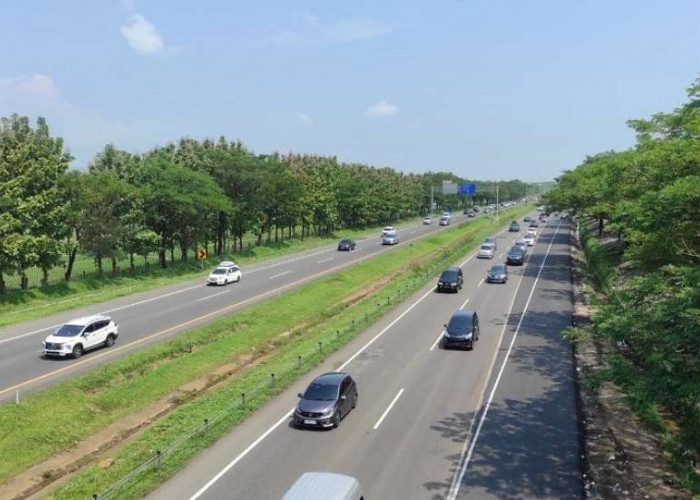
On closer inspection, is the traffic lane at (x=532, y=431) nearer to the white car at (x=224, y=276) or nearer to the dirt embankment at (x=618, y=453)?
the dirt embankment at (x=618, y=453)

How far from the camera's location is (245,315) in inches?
1487

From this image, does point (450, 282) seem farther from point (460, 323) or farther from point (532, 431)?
point (532, 431)

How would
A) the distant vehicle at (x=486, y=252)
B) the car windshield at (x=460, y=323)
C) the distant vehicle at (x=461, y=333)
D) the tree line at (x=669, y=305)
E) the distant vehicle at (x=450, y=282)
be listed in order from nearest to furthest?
1. the tree line at (x=669, y=305)
2. the distant vehicle at (x=461, y=333)
3. the car windshield at (x=460, y=323)
4. the distant vehicle at (x=450, y=282)
5. the distant vehicle at (x=486, y=252)

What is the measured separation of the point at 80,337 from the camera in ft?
94.8

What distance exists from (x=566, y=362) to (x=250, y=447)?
16186 mm

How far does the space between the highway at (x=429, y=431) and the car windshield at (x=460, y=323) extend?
1.22m

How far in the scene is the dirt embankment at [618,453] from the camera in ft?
52.0

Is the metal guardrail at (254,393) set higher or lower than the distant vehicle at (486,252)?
lower

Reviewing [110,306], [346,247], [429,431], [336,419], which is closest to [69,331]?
[110,306]

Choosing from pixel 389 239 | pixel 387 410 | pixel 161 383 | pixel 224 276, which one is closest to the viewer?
pixel 387 410

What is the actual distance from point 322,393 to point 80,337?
14468mm

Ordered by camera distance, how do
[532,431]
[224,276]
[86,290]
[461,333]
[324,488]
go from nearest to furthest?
1. [324,488]
2. [532,431]
3. [461,333]
4. [86,290]
5. [224,276]

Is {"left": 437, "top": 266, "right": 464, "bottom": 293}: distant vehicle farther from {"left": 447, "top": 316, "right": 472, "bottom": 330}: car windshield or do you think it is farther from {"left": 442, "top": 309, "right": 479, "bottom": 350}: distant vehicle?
{"left": 447, "top": 316, "right": 472, "bottom": 330}: car windshield

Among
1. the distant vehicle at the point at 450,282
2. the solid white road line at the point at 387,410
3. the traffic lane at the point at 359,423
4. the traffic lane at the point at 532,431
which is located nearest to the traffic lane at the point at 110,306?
the traffic lane at the point at 359,423
